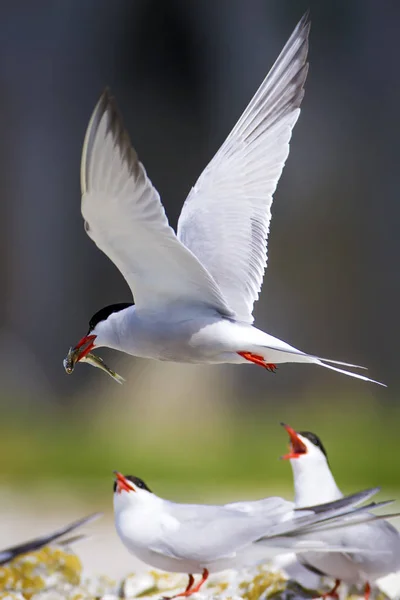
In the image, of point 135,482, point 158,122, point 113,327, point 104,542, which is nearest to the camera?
point 113,327

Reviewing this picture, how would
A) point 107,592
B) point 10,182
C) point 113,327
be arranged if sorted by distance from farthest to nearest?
point 10,182
point 107,592
point 113,327

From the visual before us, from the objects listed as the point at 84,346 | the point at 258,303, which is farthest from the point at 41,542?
the point at 258,303

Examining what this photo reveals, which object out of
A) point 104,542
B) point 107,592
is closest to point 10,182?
point 104,542

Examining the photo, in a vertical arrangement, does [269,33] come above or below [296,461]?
above

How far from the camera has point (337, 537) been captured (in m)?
1.11

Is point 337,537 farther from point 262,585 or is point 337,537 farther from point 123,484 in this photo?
point 123,484

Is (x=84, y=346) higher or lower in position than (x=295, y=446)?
higher

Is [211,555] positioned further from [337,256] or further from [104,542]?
[337,256]

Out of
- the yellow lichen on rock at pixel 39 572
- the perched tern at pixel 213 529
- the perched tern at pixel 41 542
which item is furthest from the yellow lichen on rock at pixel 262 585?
the perched tern at pixel 41 542

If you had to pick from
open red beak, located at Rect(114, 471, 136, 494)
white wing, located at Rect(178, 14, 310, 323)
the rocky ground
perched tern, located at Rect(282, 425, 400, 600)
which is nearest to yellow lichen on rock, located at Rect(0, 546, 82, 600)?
the rocky ground

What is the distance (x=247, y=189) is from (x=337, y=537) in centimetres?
44

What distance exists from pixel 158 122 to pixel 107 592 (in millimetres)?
2290

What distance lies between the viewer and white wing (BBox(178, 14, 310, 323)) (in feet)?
3.77

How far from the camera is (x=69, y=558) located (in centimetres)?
125
